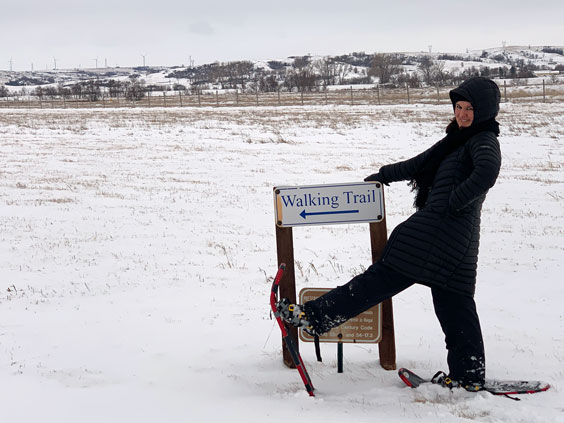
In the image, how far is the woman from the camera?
10.5ft

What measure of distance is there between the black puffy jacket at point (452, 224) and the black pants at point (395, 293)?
0.30ft

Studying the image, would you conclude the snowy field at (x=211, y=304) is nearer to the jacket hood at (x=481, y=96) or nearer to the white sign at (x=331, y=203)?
the white sign at (x=331, y=203)

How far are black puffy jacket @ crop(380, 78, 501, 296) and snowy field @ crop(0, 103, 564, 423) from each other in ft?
2.62

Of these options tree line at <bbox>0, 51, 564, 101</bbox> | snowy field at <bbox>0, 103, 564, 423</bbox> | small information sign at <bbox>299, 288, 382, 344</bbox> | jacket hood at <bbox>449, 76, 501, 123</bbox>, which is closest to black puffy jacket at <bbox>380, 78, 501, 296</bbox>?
jacket hood at <bbox>449, 76, 501, 123</bbox>

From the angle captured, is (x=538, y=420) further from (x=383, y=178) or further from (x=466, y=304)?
(x=383, y=178)

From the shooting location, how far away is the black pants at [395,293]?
3383 mm

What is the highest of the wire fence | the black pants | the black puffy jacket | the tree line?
the tree line

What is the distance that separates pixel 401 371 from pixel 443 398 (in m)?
0.38

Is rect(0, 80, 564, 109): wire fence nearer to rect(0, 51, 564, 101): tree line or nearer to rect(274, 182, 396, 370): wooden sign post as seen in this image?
rect(0, 51, 564, 101): tree line

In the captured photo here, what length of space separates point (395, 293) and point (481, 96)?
128 centimetres

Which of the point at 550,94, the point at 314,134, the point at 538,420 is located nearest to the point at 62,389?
the point at 538,420

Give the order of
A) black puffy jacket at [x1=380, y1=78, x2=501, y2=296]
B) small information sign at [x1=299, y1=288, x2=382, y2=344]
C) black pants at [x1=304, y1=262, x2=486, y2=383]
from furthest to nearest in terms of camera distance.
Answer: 1. small information sign at [x1=299, y1=288, x2=382, y2=344]
2. black pants at [x1=304, y1=262, x2=486, y2=383]
3. black puffy jacket at [x1=380, y1=78, x2=501, y2=296]

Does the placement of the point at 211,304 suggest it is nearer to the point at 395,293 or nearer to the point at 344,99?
the point at 395,293

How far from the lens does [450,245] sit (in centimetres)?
326
